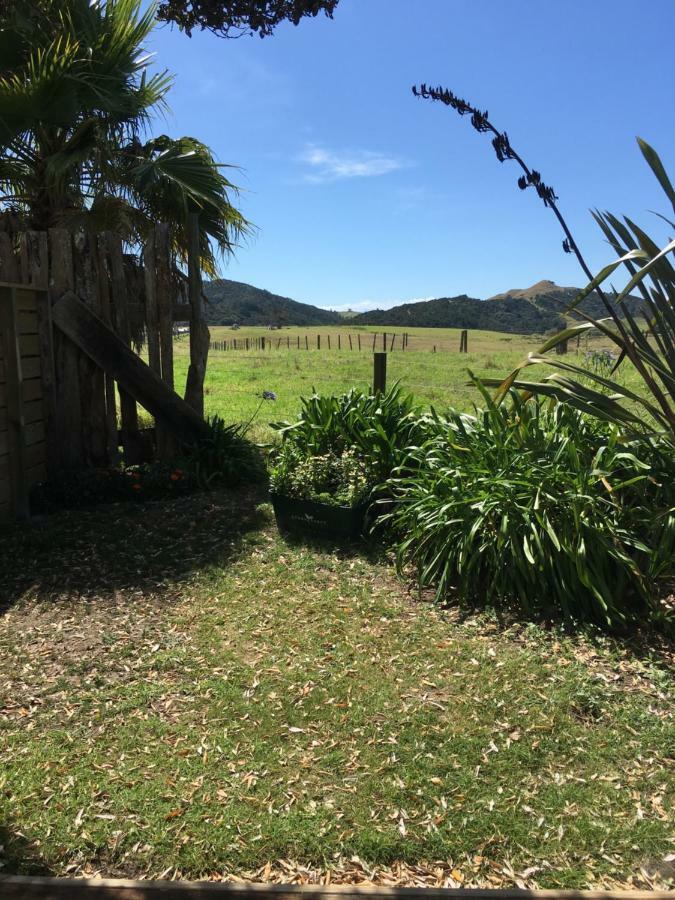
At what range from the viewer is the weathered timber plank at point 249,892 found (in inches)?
81.6

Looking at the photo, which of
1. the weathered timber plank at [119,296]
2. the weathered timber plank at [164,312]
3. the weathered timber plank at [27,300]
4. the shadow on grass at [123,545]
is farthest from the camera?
the weathered timber plank at [164,312]

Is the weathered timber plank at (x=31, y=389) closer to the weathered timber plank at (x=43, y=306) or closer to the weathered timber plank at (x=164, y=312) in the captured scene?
the weathered timber plank at (x=43, y=306)

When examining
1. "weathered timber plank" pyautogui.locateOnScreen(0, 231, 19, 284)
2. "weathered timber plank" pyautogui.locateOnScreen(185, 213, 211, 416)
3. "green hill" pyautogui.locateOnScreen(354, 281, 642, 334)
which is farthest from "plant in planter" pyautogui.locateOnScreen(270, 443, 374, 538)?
"green hill" pyautogui.locateOnScreen(354, 281, 642, 334)

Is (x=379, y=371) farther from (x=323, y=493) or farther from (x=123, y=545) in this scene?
(x=123, y=545)

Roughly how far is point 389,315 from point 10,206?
57188mm

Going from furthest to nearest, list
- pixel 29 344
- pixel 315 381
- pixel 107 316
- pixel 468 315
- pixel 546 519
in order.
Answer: pixel 468 315 → pixel 315 381 → pixel 107 316 → pixel 29 344 → pixel 546 519

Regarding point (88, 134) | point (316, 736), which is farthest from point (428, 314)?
point (316, 736)

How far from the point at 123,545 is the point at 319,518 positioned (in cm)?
143

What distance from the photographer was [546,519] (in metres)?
3.81

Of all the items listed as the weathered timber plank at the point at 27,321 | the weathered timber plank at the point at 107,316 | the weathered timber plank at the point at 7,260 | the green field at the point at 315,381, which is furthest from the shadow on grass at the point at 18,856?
the green field at the point at 315,381

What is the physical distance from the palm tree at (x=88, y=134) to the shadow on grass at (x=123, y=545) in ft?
9.91

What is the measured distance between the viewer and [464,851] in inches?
90.6

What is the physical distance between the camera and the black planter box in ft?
16.1

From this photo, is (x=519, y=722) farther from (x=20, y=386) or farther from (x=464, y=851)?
(x=20, y=386)
